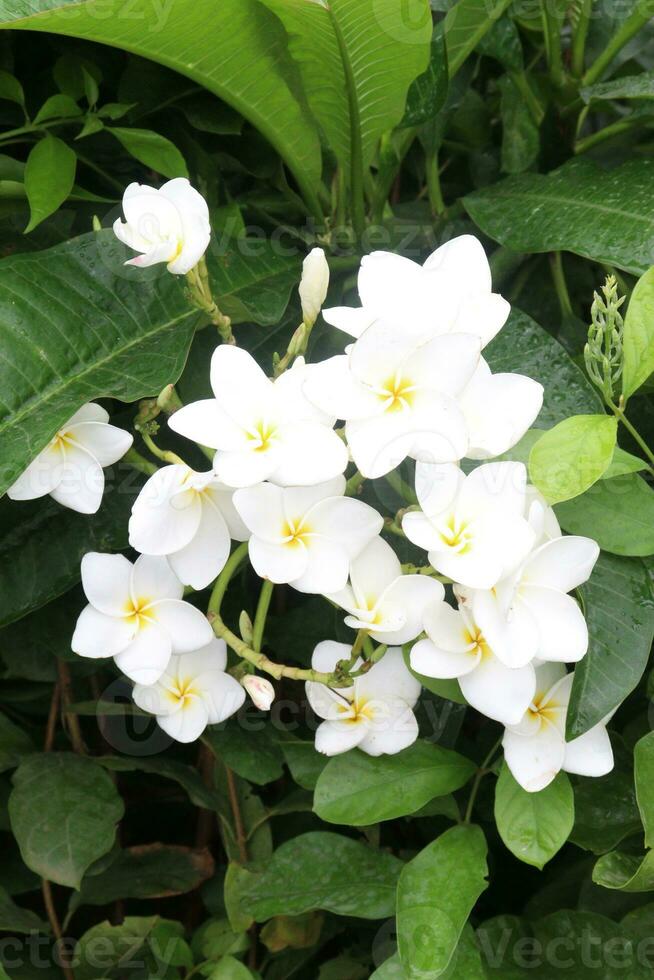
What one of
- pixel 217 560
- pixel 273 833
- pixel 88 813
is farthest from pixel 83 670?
pixel 217 560

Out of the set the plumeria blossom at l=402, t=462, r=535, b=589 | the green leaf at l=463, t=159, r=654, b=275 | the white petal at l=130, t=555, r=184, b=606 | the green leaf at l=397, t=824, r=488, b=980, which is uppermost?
the green leaf at l=463, t=159, r=654, b=275

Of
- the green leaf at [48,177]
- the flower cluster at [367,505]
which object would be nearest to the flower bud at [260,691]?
the flower cluster at [367,505]

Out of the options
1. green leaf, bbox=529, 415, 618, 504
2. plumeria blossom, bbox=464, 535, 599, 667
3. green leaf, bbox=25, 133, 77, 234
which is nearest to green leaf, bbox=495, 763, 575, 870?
plumeria blossom, bbox=464, 535, 599, 667

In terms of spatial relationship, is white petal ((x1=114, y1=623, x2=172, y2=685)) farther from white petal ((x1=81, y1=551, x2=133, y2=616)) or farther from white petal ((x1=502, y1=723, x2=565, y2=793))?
white petal ((x1=502, y1=723, x2=565, y2=793))

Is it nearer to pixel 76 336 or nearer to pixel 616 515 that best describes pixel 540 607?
pixel 616 515

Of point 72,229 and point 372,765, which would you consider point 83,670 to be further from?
point 72,229

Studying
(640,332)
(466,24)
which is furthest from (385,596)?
(466,24)
